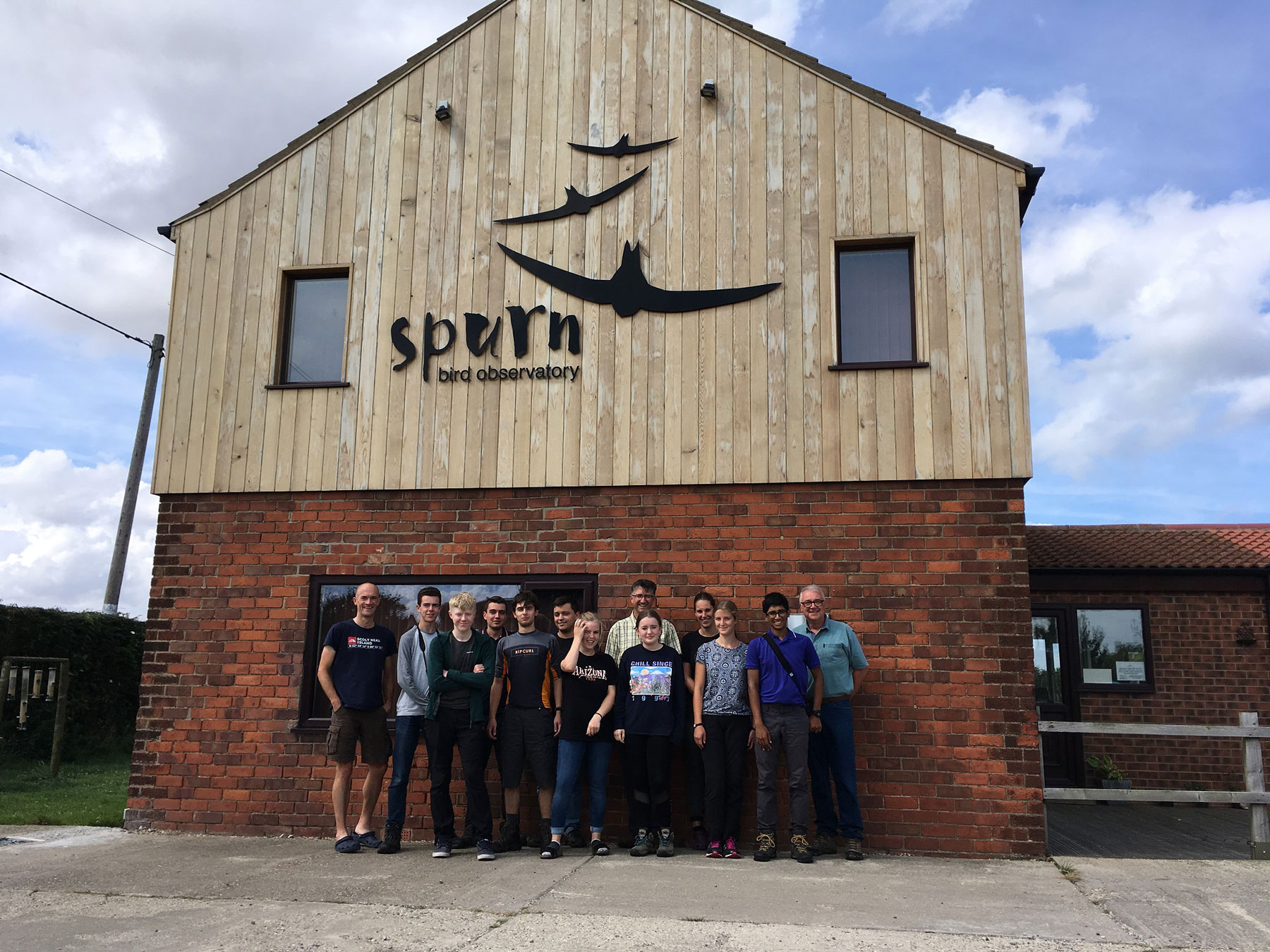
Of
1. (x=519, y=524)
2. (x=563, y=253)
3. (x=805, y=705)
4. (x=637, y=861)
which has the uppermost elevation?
(x=563, y=253)

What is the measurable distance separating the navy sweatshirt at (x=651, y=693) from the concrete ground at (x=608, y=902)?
2.88 ft

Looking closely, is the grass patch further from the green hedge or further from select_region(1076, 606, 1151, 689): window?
select_region(1076, 606, 1151, 689): window

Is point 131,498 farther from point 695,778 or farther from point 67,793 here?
point 695,778

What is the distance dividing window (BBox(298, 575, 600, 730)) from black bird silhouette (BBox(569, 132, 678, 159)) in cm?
355

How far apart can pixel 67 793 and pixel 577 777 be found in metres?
6.97

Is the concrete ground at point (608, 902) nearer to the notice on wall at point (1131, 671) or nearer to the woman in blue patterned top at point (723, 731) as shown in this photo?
the woman in blue patterned top at point (723, 731)

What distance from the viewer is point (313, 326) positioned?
29.3ft

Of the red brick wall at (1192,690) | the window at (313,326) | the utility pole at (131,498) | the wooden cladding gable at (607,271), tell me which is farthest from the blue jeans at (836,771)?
the utility pole at (131,498)

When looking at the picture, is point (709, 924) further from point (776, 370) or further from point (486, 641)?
point (776, 370)

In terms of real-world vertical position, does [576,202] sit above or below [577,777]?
above

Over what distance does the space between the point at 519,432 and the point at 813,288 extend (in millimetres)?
2613

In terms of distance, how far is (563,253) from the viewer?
848cm

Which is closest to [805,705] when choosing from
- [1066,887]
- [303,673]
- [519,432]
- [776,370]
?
[1066,887]

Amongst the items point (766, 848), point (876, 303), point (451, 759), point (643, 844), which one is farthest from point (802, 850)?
point (876, 303)
